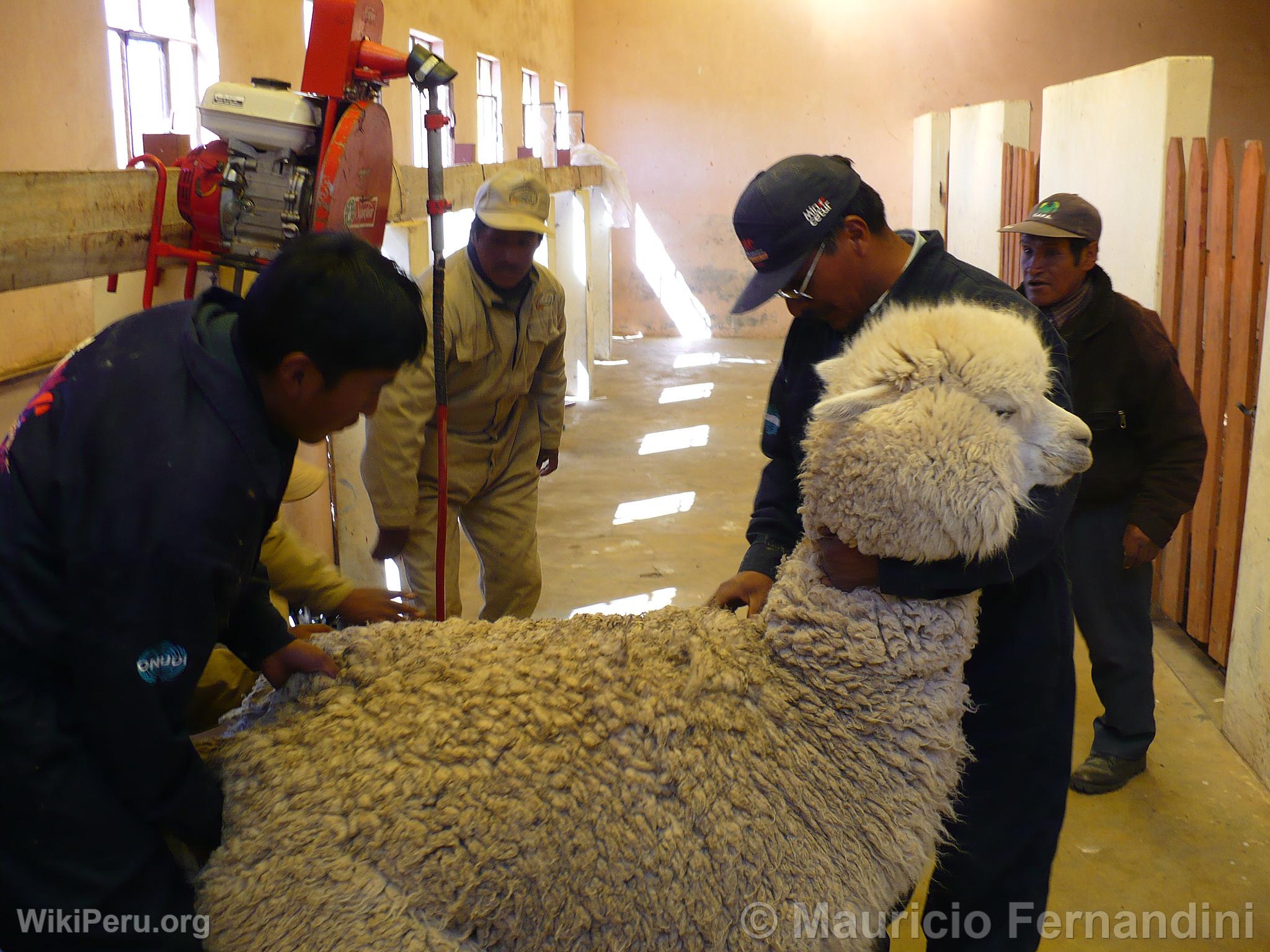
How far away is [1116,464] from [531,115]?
10.4 meters

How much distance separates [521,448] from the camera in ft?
12.8

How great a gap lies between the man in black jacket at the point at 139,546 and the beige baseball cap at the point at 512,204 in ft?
7.24

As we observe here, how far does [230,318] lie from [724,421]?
7.88 metres

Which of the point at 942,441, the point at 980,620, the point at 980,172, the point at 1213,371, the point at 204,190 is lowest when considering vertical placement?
the point at 980,620

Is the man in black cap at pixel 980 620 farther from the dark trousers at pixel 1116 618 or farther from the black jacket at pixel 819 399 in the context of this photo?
the dark trousers at pixel 1116 618

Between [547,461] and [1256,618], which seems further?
[547,461]

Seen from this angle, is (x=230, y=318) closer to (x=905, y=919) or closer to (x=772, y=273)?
(x=772, y=273)

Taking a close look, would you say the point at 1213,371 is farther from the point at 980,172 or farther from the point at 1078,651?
the point at 980,172

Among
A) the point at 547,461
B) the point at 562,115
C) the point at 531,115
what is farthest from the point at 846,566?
the point at 562,115

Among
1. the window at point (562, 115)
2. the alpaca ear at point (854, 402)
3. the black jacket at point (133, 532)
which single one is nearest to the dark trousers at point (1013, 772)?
the alpaca ear at point (854, 402)

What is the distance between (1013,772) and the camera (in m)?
1.89

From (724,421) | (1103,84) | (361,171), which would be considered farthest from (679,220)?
(361,171)

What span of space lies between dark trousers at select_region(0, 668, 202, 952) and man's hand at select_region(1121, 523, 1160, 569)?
9.72ft

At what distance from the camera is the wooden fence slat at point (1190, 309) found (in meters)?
4.18
